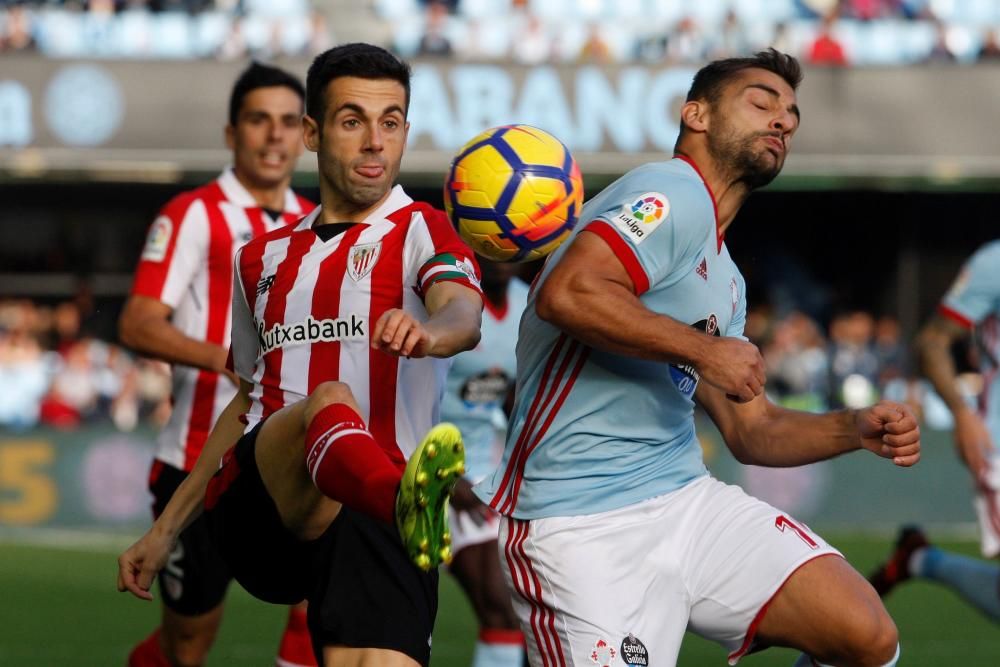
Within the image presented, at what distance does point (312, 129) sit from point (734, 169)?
1231 mm

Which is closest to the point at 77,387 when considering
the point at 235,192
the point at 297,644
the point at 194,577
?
the point at 235,192

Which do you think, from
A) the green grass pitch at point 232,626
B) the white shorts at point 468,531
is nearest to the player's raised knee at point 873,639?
the white shorts at point 468,531

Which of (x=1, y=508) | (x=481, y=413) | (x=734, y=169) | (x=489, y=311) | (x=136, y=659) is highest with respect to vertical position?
(x=734, y=169)

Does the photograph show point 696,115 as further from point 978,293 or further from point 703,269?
point 978,293

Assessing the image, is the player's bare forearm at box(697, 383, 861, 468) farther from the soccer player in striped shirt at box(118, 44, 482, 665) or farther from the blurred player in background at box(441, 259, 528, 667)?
the blurred player in background at box(441, 259, 528, 667)

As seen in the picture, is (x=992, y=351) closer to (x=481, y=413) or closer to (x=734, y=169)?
(x=481, y=413)

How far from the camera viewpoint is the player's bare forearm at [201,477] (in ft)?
15.2

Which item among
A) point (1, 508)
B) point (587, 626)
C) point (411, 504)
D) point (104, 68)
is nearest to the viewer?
point (411, 504)

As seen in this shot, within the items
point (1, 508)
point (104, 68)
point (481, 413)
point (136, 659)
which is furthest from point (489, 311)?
point (104, 68)

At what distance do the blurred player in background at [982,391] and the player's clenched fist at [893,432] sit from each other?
3.27 meters

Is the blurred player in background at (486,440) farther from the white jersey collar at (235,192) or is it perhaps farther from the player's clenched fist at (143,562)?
the player's clenched fist at (143,562)

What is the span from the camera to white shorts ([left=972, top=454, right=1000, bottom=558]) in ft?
24.0

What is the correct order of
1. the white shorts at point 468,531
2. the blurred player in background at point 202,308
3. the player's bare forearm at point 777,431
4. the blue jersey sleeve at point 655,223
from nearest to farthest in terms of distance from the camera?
the blue jersey sleeve at point 655,223 → the player's bare forearm at point 777,431 → the blurred player in background at point 202,308 → the white shorts at point 468,531

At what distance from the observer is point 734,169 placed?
177 inches
